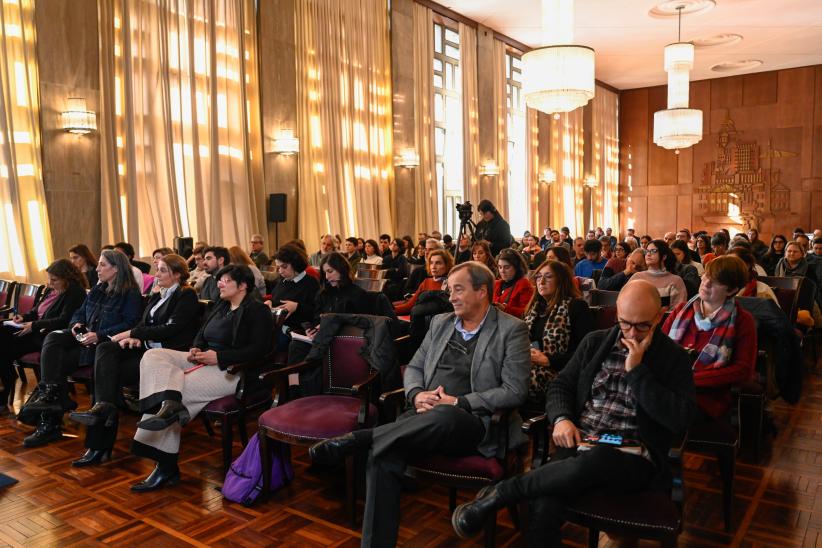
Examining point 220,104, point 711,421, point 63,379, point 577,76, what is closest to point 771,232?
point 577,76

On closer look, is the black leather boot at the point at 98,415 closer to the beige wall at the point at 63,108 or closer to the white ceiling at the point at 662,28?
the beige wall at the point at 63,108

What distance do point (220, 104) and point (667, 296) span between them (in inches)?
293

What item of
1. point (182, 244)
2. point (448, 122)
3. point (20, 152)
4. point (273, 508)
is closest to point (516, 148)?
point (448, 122)

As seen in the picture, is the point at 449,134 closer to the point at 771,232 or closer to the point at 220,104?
the point at 220,104

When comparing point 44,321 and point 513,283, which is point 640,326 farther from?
point 44,321

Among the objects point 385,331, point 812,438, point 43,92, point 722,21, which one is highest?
point 722,21

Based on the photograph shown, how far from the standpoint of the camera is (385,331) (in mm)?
3770

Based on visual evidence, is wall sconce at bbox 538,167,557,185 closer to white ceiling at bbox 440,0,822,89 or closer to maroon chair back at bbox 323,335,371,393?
white ceiling at bbox 440,0,822,89

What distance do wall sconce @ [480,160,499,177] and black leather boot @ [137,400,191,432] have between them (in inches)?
493

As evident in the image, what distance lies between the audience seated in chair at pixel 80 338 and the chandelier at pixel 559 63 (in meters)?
5.72

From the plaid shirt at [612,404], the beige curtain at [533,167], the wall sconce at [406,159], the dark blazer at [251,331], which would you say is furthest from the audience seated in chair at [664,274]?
the beige curtain at [533,167]

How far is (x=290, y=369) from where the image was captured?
3766mm

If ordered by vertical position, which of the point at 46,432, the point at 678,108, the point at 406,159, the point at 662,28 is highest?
the point at 662,28

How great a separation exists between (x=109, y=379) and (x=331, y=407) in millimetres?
1626
